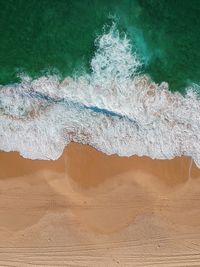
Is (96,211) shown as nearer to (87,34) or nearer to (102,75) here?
(102,75)

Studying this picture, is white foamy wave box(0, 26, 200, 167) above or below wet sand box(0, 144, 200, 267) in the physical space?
above

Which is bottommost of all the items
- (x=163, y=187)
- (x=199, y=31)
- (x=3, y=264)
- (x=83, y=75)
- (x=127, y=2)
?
(x=3, y=264)

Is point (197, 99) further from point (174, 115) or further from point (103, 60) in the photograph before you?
point (103, 60)

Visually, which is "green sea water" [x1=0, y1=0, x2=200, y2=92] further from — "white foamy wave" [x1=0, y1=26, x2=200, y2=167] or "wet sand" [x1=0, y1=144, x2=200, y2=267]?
"wet sand" [x1=0, y1=144, x2=200, y2=267]

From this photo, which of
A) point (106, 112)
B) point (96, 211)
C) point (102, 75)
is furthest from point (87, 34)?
point (96, 211)

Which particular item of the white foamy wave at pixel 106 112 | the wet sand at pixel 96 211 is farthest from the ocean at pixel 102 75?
the wet sand at pixel 96 211

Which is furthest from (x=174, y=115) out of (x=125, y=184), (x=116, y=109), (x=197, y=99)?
(x=125, y=184)

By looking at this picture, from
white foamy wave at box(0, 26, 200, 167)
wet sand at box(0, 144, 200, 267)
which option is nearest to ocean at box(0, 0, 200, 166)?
white foamy wave at box(0, 26, 200, 167)
